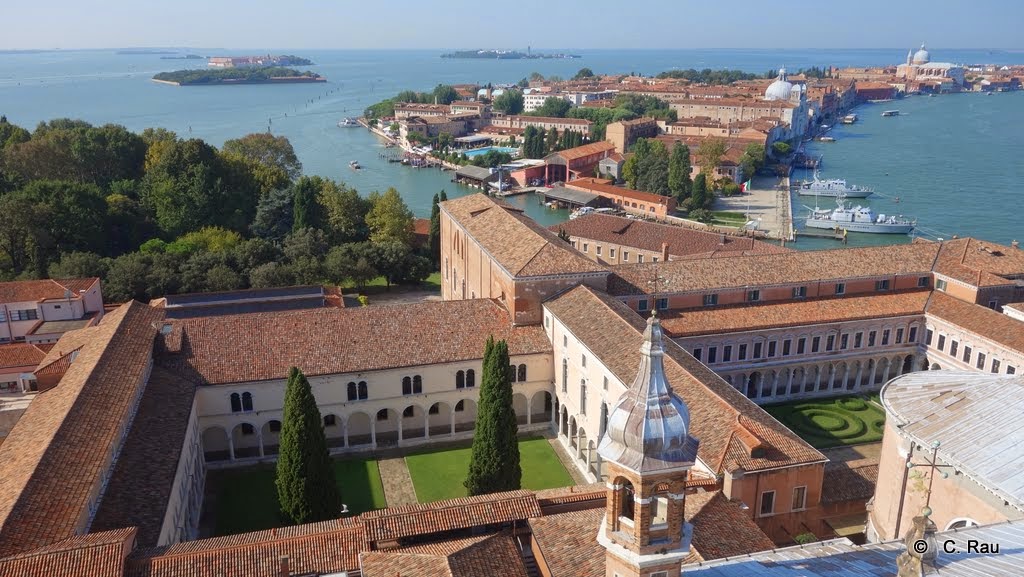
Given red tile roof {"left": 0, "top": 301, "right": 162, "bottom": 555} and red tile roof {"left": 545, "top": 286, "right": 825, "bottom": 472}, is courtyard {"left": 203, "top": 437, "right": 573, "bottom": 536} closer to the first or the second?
red tile roof {"left": 0, "top": 301, "right": 162, "bottom": 555}

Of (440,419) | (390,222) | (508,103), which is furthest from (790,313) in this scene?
(508,103)

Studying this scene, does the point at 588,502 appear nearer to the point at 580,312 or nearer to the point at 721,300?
the point at 580,312

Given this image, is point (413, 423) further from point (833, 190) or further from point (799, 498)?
point (833, 190)

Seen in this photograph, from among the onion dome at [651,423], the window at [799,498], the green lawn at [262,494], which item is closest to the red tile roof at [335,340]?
the green lawn at [262,494]

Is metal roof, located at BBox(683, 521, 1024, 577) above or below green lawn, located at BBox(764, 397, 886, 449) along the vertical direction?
above

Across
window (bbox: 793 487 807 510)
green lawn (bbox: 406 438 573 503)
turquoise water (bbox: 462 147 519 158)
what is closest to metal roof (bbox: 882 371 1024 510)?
window (bbox: 793 487 807 510)
